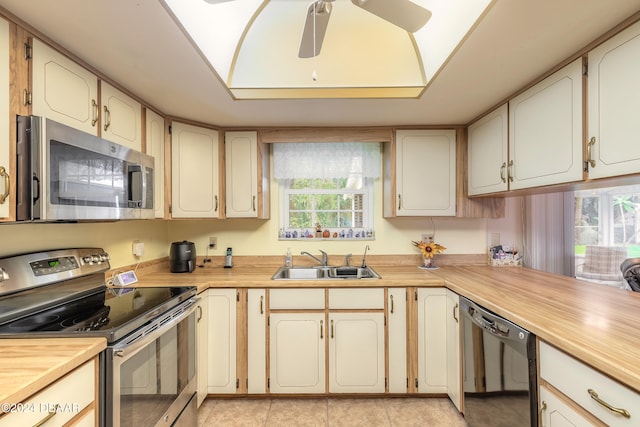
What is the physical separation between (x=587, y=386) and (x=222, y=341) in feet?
6.38

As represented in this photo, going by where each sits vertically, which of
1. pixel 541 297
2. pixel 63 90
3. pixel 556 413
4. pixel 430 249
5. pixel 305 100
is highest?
pixel 305 100

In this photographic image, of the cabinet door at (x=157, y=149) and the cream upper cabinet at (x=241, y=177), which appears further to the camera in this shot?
the cream upper cabinet at (x=241, y=177)

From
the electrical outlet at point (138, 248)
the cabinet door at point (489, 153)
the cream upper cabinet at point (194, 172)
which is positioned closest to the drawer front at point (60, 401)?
the electrical outlet at point (138, 248)

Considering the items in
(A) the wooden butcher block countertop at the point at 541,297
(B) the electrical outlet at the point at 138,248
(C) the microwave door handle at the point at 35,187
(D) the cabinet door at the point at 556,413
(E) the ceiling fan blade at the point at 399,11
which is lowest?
(D) the cabinet door at the point at 556,413

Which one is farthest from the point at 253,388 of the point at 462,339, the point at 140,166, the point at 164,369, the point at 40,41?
the point at 40,41

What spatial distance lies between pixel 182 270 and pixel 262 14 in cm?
193

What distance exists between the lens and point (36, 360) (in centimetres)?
90

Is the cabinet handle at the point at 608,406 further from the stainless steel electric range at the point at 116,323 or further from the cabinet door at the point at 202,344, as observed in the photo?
the cabinet door at the point at 202,344

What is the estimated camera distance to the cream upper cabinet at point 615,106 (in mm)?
1121

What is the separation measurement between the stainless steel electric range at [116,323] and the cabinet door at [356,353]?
3.04 feet

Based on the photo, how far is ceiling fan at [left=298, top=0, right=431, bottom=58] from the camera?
1035mm

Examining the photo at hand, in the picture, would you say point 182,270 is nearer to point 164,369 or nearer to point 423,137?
point 164,369

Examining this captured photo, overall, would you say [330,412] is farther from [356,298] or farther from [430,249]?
[430,249]

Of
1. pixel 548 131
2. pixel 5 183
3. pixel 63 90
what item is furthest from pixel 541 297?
pixel 63 90
